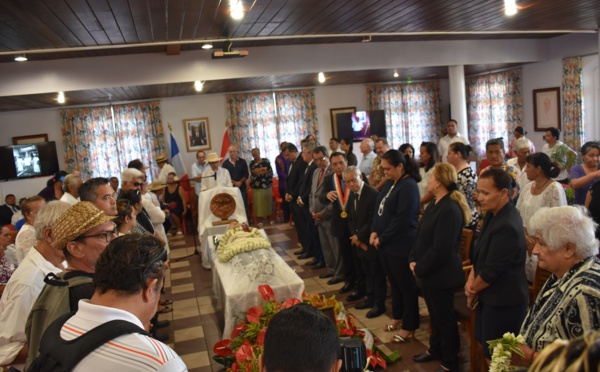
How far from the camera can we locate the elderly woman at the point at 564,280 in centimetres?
202

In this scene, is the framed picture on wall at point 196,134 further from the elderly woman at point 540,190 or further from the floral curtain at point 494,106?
the elderly woman at point 540,190

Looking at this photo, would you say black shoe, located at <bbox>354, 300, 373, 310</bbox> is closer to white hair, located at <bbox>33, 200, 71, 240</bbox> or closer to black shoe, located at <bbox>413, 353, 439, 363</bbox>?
black shoe, located at <bbox>413, 353, 439, 363</bbox>

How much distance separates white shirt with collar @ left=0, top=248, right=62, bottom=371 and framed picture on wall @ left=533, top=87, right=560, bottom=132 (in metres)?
11.5

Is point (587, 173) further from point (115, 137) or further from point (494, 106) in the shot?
point (115, 137)

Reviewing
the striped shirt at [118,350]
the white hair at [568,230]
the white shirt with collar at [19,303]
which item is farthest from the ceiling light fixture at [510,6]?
the striped shirt at [118,350]

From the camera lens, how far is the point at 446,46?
10.1 metres

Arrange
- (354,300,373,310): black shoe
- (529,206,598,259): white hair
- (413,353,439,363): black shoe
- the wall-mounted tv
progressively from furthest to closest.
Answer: the wall-mounted tv
(354,300,373,310): black shoe
(413,353,439,363): black shoe
(529,206,598,259): white hair

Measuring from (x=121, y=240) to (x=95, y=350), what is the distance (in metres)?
0.37

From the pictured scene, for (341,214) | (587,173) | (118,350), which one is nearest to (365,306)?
(341,214)

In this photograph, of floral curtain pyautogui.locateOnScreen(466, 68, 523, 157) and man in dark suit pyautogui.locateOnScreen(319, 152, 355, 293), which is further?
floral curtain pyautogui.locateOnScreen(466, 68, 523, 157)

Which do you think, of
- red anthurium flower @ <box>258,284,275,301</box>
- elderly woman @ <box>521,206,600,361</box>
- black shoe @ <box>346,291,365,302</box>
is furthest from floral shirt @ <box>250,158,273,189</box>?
elderly woman @ <box>521,206,600,361</box>

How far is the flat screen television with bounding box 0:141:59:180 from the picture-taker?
12227 millimetres

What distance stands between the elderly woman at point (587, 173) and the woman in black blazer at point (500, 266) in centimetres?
261

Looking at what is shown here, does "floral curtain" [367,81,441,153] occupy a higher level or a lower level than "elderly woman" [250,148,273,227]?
higher
